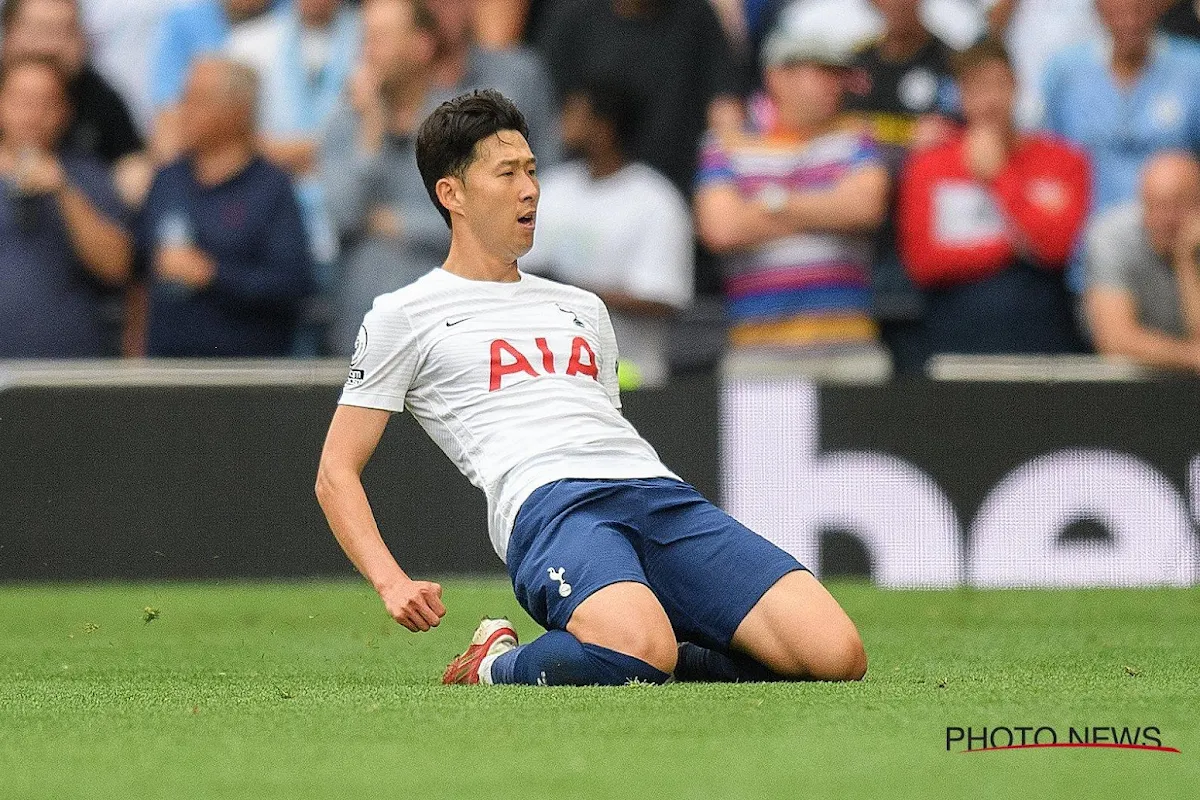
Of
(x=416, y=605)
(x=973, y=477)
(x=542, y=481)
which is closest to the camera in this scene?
(x=416, y=605)

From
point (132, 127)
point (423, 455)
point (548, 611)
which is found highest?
point (132, 127)

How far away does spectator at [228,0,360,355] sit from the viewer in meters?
11.2

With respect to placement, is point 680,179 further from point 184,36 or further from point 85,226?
point 85,226

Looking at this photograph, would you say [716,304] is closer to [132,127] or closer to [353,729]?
[132,127]

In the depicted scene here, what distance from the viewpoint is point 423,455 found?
1020cm

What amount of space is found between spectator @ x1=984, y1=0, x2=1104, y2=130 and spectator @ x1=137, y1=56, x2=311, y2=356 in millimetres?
3924

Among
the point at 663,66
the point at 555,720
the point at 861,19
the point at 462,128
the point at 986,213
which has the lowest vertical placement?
the point at 555,720

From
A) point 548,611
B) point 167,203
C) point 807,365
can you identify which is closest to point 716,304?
point 807,365

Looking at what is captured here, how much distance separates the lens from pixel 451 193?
19.5ft

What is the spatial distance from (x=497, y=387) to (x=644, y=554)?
0.63 m

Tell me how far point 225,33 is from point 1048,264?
15.3 feet

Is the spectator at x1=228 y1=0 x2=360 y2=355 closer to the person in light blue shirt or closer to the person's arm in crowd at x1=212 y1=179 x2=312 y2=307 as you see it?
the person in light blue shirt

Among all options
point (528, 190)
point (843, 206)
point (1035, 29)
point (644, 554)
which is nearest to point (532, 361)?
point (528, 190)

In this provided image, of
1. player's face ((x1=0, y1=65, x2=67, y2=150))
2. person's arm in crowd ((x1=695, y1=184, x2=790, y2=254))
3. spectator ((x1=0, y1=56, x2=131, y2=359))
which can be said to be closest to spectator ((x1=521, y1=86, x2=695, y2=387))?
person's arm in crowd ((x1=695, y1=184, x2=790, y2=254))
